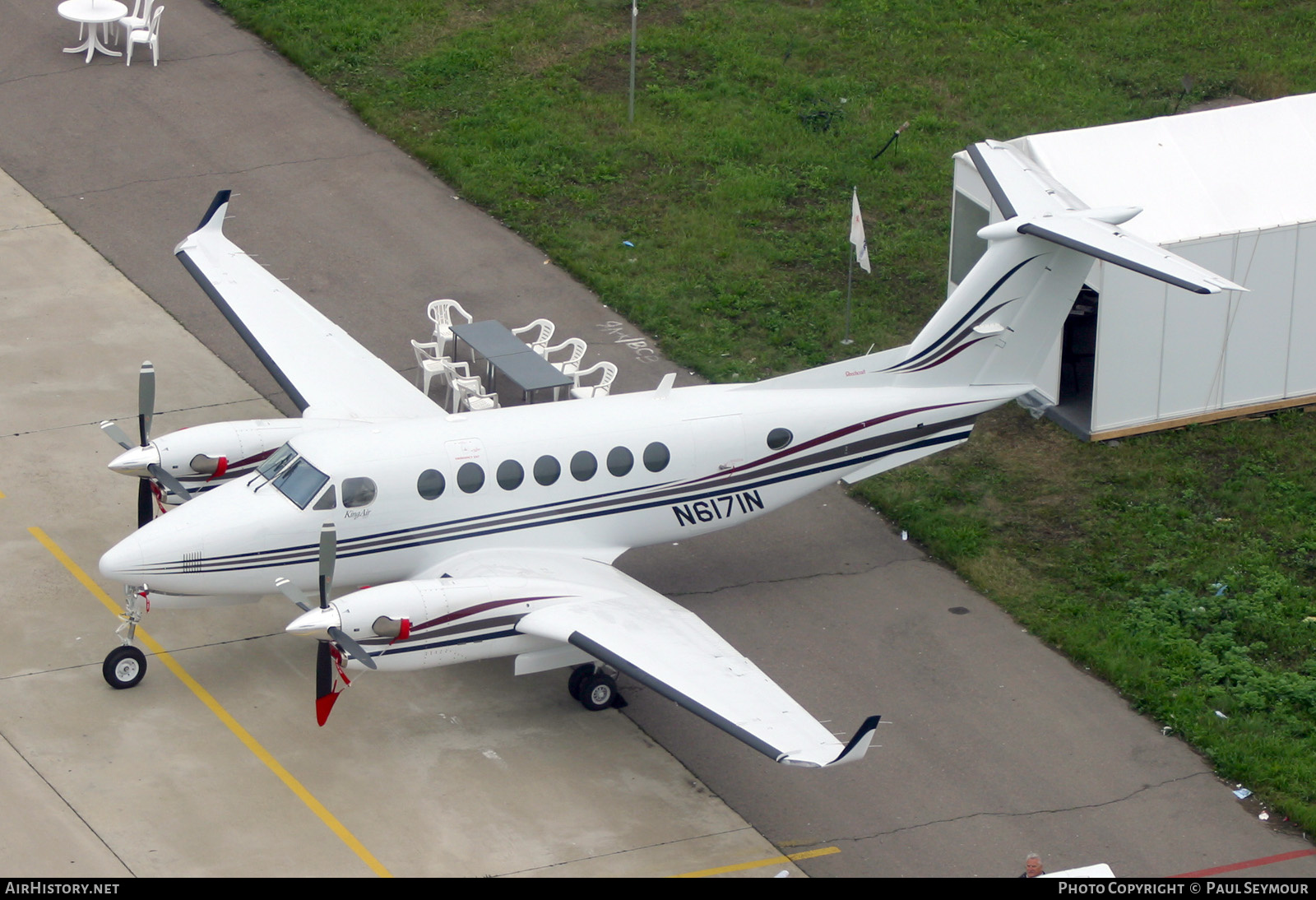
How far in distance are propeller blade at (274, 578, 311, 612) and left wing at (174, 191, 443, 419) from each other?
115 inches

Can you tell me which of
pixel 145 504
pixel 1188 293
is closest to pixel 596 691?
pixel 145 504

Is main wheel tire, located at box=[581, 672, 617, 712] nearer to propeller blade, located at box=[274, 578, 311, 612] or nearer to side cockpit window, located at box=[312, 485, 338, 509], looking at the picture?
propeller blade, located at box=[274, 578, 311, 612]

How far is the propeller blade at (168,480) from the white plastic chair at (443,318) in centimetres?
572

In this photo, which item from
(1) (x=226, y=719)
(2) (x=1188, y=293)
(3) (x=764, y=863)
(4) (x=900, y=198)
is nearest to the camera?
(3) (x=764, y=863)

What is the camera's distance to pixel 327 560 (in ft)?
49.3

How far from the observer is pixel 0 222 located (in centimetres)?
2648

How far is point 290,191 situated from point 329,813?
49.6 feet

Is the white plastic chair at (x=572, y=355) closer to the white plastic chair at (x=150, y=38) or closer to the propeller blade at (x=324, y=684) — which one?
the propeller blade at (x=324, y=684)

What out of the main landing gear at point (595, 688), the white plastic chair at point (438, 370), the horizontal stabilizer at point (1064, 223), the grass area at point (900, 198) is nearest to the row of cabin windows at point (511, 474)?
the main landing gear at point (595, 688)

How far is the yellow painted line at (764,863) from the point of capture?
14.6 metres

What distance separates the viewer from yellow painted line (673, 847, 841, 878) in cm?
1461

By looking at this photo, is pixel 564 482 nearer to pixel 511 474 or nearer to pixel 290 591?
pixel 511 474

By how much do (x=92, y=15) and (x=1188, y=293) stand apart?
2140 centimetres

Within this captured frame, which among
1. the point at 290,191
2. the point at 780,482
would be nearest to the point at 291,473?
the point at 780,482
